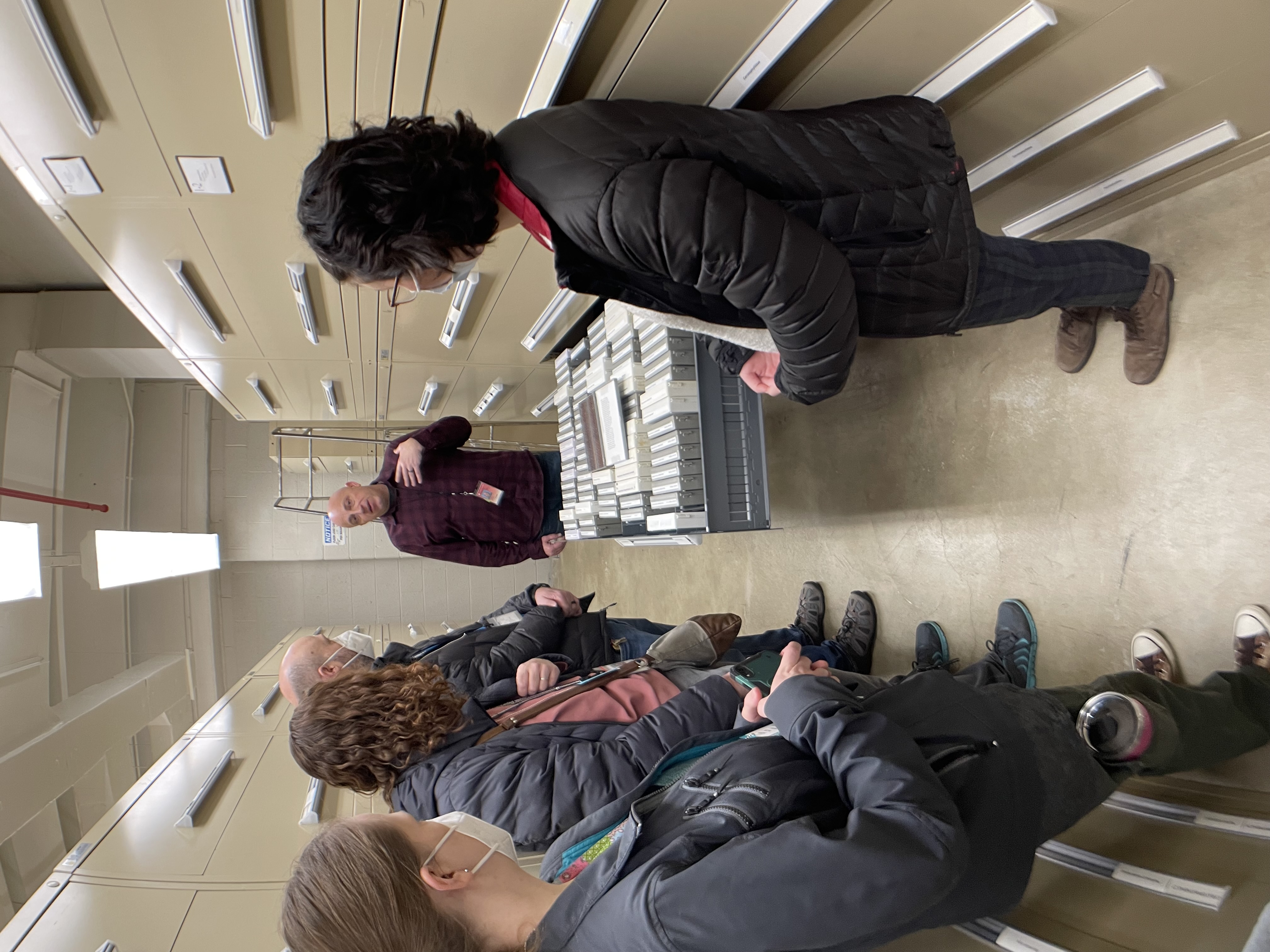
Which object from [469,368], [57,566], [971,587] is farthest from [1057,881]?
[57,566]

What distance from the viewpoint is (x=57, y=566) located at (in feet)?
17.5

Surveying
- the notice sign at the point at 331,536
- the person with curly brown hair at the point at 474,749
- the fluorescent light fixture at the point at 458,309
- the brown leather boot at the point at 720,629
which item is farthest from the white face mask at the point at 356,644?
the notice sign at the point at 331,536

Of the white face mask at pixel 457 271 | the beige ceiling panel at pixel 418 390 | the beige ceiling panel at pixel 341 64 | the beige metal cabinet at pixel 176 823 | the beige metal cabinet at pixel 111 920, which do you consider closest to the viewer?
the white face mask at pixel 457 271

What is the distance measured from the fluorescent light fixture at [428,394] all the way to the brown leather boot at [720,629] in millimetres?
2617

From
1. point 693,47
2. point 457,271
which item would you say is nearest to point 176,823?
point 457,271

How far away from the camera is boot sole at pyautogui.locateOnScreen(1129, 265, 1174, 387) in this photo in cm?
196

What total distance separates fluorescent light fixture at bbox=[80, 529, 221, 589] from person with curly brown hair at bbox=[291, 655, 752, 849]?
5.18 m

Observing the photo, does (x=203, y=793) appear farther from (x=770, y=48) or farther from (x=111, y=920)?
(x=770, y=48)

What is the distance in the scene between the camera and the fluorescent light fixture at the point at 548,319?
332 centimetres

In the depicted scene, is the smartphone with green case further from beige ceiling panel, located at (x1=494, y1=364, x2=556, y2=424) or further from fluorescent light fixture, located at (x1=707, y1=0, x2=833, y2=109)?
beige ceiling panel, located at (x1=494, y1=364, x2=556, y2=424)

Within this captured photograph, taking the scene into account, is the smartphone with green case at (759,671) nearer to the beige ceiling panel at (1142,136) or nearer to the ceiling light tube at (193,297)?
the beige ceiling panel at (1142,136)

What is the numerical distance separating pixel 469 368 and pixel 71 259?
11.1 feet

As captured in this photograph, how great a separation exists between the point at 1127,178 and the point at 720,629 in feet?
6.29

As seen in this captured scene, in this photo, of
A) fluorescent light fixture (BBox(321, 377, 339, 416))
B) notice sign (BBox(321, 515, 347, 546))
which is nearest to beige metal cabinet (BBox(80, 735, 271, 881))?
fluorescent light fixture (BBox(321, 377, 339, 416))
